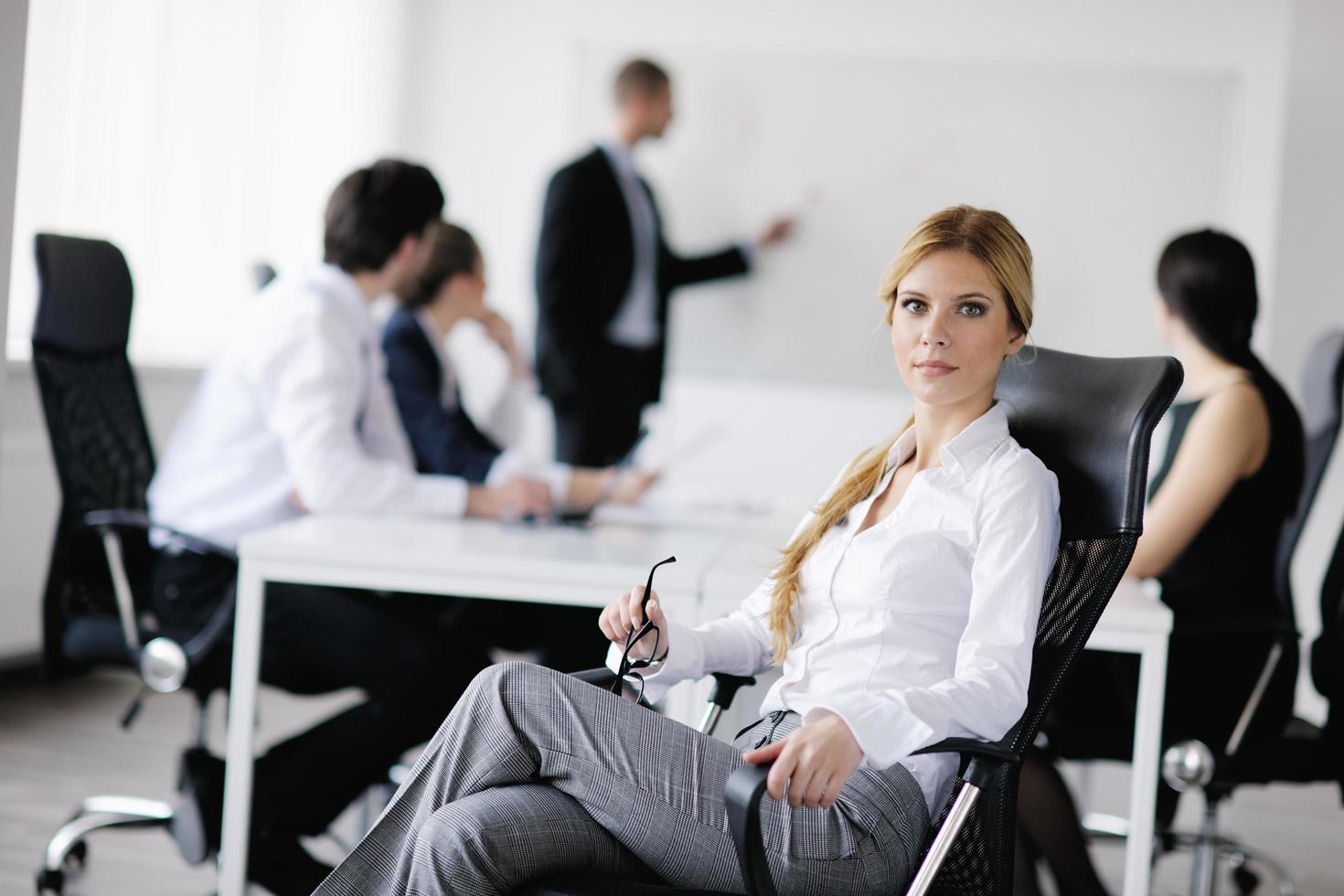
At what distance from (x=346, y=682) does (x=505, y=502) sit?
46 centimetres

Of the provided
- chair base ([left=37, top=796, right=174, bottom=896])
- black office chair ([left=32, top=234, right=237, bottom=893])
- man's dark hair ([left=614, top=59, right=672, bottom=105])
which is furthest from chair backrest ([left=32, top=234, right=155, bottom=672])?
man's dark hair ([left=614, top=59, right=672, bottom=105])

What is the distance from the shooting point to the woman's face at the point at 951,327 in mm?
1702

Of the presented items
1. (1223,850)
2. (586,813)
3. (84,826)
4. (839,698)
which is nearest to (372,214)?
(84,826)

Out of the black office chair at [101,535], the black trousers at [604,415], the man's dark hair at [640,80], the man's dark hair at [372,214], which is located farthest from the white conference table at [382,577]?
the man's dark hair at [640,80]

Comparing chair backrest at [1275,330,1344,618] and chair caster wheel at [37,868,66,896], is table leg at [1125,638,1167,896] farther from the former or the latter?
chair caster wheel at [37,868,66,896]

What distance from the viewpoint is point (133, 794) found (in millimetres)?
3232

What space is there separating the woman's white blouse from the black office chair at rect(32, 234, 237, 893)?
111cm

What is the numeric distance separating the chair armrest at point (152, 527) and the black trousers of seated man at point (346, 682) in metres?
0.13

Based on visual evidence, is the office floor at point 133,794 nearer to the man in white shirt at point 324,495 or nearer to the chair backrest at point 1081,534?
the man in white shirt at point 324,495

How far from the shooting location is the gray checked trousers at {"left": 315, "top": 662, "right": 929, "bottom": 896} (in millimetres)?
1499

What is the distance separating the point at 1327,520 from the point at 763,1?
8.72ft

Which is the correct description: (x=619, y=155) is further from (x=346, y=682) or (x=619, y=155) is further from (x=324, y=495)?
(x=346, y=682)

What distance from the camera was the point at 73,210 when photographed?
14.4 feet

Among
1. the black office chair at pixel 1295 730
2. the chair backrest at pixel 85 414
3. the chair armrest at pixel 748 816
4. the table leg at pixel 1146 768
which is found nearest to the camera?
the chair armrest at pixel 748 816
